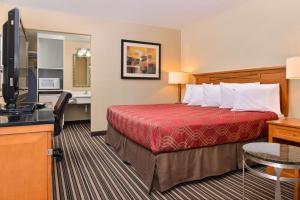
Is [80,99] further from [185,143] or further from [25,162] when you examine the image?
[25,162]

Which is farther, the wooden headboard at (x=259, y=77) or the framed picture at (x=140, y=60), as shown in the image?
the framed picture at (x=140, y=60)

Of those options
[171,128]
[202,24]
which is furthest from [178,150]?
[202,24]

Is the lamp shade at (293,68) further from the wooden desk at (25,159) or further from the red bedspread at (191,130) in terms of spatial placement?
the wooden desk at (25,159)

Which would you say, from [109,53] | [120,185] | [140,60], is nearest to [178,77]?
[140,60]

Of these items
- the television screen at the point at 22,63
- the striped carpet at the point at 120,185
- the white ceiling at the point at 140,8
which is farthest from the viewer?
the white ceiling at the point at 140,8

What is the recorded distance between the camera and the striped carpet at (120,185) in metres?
2.09

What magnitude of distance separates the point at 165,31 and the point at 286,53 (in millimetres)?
2894

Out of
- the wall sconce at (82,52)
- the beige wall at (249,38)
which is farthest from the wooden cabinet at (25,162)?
the wall sconce at (82,52)

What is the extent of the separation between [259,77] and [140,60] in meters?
2.60

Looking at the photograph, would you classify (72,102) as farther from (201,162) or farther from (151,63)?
(201,162)

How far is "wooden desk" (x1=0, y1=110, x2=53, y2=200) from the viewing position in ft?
4.02

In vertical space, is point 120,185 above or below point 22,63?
below

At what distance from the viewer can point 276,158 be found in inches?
A: 60.0

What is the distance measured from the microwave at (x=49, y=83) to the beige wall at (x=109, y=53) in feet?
6.08
